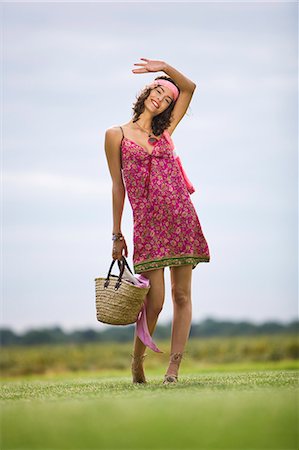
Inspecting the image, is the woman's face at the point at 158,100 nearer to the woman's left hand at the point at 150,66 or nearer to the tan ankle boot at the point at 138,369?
the woman's left hand at the point at 150,66

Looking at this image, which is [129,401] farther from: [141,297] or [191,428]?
[141,297]

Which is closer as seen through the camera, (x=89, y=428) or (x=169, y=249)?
(x=89, y=428)

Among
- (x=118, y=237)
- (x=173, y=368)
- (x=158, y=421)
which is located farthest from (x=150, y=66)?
(x=158, y=421)

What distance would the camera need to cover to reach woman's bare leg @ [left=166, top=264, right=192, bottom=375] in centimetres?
454

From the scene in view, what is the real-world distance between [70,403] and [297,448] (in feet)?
3.80

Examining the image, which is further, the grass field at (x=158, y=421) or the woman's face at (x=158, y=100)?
the woman's face at (x=158, y=100)

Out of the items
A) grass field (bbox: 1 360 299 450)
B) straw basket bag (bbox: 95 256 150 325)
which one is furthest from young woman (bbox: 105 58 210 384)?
grass field (bbox: 1 360 299 450)

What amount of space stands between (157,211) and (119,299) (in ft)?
1.93

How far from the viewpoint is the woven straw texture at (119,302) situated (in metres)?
4.34

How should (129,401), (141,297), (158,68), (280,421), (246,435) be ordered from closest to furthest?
(246,435)
(280,421)
(129,401)
(141,297)
(158,68)

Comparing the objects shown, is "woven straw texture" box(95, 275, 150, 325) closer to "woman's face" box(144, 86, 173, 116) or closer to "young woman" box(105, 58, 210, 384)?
"young woman" box(105, 58, 210, 384)

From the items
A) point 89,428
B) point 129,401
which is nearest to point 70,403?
point 129,401

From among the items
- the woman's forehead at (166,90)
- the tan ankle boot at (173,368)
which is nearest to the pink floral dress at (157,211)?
the woman's forehead at (166,90)

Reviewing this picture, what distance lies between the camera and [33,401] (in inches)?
146
